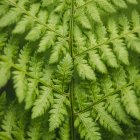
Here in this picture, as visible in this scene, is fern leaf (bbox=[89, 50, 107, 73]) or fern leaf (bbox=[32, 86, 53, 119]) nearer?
fern leaf (bbox=[32, 86, 53, 119])

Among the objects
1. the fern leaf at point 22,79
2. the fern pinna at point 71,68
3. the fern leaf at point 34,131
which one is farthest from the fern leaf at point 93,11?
the fern leaf at point 34,131

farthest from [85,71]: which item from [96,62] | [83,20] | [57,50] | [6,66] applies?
[6,66]

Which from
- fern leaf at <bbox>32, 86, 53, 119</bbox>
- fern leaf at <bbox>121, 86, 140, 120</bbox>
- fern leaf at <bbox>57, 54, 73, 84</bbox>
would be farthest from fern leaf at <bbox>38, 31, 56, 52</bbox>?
fern leaf at <bbox>121, 86, 140, 120</bbox>

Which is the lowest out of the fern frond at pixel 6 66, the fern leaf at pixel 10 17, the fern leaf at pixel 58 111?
the fern leaf at pixel 58 111

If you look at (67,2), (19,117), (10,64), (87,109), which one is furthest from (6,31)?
(87,109)

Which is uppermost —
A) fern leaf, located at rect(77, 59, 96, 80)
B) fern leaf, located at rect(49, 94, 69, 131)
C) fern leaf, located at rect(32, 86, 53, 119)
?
fern leaf, located at rect(77, 59, 96, 80)

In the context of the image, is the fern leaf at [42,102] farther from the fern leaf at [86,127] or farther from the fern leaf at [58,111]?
the fern leaf at [86,127]

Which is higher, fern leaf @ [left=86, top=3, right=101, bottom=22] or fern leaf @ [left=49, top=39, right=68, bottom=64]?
fern leaf @ [left=86, top=3, right=101, bottom=22]

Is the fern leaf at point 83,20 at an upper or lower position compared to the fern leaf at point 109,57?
upper

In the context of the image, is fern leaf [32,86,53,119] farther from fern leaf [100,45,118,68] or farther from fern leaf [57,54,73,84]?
fern leaf [100,45,118,68]
